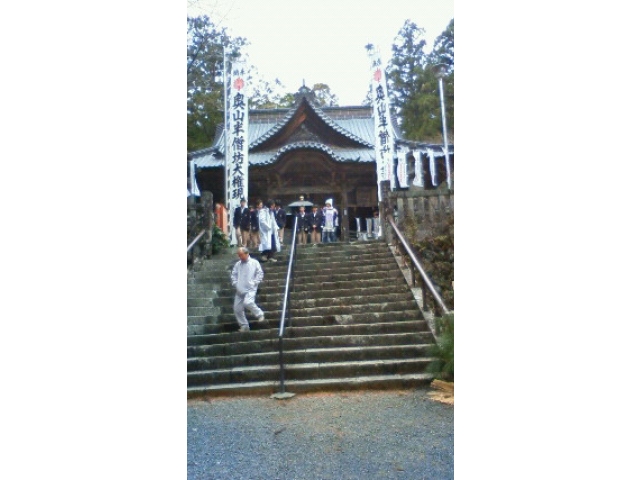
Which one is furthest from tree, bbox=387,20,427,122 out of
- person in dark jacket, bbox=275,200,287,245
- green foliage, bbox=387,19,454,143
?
person in dark jacket, bbox=275,200,287,245

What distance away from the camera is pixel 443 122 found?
467 cm

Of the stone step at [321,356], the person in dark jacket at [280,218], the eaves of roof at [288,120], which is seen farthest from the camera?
the eaves of roof at [288,120]

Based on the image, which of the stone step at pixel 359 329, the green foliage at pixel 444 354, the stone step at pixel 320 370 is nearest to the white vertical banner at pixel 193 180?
the stone step at pixel 359 329

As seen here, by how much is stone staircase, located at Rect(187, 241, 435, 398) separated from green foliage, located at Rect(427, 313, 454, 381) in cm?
6

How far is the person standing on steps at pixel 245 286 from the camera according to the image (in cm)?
344

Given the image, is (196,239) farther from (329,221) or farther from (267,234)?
(329,221)

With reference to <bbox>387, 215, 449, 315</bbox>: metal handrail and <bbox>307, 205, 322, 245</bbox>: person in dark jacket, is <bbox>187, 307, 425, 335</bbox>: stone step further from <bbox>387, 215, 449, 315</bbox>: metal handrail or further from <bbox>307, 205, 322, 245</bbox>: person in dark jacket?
<bbox>307, 205, 322, 245</bbox>: person in dark jacket

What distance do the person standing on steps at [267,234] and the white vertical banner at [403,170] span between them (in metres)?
1.59

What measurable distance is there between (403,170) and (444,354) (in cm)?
265

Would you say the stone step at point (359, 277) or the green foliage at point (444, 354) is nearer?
the green foliage at point (444, 354)

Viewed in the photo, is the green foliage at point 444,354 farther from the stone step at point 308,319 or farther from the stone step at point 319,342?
the stone step at point 308,319

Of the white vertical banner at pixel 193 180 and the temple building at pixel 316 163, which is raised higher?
the temple building at pixel 316 163
